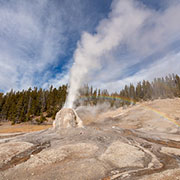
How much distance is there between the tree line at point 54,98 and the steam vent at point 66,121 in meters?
28.0

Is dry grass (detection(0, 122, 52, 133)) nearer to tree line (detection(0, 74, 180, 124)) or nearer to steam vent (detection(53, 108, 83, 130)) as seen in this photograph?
tree line (detection(0, 74, 180, 124))

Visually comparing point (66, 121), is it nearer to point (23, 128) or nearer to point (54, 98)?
point (23, 128)

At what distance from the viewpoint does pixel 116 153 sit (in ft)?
29.8

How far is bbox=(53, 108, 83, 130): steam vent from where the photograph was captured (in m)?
18.1

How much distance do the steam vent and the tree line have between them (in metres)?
28.0

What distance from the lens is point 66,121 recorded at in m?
18.6

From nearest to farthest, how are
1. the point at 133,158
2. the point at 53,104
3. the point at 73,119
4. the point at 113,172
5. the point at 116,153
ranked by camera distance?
the point at 113,172 < the point at 133,158 < the point at 116,153 < the point at 73,119 < the point at 53,104

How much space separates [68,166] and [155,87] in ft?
390

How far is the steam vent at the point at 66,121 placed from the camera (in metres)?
18.1

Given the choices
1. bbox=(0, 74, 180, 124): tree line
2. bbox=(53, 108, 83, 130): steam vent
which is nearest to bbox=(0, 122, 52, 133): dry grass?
bbox=(0, 74, 180, 124): tree line

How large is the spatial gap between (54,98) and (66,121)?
5583 centimetres

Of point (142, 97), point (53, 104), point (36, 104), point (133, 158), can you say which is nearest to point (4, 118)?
point (36, 104)

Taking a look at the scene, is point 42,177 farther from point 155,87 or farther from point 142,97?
point 155,87

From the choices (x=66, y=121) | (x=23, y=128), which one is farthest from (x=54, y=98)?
(x=66, y=121)
